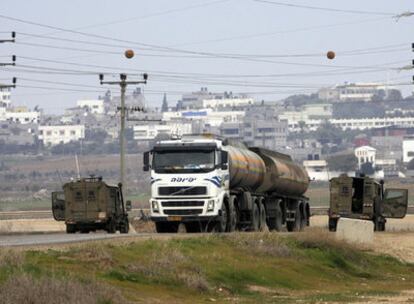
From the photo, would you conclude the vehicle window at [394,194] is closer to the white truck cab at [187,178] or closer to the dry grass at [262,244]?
the white truck cab at [187,178]

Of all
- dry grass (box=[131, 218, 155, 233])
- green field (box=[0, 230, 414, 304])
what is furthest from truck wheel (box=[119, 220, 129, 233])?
green field (box=[0, 230, 414, 304])

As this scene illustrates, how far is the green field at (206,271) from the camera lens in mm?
32000

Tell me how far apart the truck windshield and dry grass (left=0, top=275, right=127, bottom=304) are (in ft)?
81.9

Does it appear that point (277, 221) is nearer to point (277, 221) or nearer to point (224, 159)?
point (277, 221)

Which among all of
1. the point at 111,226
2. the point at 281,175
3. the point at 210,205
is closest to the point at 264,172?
the point at 281,175

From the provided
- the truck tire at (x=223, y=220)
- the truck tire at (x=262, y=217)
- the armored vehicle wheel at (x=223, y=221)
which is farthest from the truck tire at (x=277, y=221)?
the armored vehicle wheel at (x=223, y=221)

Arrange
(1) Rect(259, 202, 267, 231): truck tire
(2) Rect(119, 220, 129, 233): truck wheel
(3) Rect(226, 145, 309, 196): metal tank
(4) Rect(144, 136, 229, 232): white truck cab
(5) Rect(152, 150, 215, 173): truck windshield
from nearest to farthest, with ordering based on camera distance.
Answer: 1. (5) Rect(152, 150, 215, 173): truck windshield
2. (4) Rect(144, 136, 229, 232): white truck cab
3. (3) Rect(226, 145, 309, 196): metal tank
4. (1) Rect(259, 202, 267, 231): truck tire
5. (2) Rect(119, 220, 129, 233): truck wheel

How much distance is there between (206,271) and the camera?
132ft

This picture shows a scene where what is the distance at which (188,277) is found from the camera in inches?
1490

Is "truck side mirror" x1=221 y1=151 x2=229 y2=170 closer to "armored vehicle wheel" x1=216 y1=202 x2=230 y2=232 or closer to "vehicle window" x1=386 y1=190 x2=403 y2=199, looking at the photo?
"armored vehicle wheel" x1=216 y1=202 x2=230 y2=232

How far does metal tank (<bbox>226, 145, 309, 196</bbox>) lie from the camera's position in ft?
198

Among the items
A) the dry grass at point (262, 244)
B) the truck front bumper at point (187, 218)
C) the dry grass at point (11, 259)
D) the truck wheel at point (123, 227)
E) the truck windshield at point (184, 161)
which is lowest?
the truck wheel at point (123, 227)

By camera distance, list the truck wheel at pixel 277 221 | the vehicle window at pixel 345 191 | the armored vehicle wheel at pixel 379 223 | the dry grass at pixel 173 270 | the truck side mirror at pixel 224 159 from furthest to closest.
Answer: the armored vehicle wheel at pixel 379 223
the vehicle window at pixel 345 191
the truck wheel at pixel 277 221
the truck side mirror at pixel 224 159
the dry grass at pixel 173 270

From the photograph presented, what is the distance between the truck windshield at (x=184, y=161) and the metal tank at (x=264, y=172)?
1.72 metres
